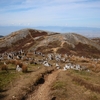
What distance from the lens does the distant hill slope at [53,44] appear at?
272 ft

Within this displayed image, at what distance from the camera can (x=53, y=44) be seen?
8812cm

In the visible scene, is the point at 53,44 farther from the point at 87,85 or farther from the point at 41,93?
the point at 41,93

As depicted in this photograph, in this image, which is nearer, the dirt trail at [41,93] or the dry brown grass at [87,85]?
the dirt trail at [41,93]

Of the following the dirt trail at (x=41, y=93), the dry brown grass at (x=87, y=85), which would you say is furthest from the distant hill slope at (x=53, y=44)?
the dirt trail at (x=41, y=93)

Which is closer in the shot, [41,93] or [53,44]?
[41,93]

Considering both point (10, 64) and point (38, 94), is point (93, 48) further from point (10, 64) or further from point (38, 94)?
point (38, 94)

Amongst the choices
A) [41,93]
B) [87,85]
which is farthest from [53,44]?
[41,93]

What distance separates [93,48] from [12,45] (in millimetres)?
38923

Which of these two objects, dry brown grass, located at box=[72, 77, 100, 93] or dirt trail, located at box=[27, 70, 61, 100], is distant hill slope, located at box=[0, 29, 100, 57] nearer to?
dry brown grass, located at box=[72, 77, 100, 93]

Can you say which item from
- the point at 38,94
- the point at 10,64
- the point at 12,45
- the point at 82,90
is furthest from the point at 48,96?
the point at 12,45

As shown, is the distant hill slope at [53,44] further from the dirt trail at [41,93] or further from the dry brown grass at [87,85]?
the dirt trail at [41,93]

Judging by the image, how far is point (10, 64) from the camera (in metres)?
42.6

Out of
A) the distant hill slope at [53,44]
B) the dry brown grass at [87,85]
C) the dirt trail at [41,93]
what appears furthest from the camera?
the distant hill slope at [53,44]

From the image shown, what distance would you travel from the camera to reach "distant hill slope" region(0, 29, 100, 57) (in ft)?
272
